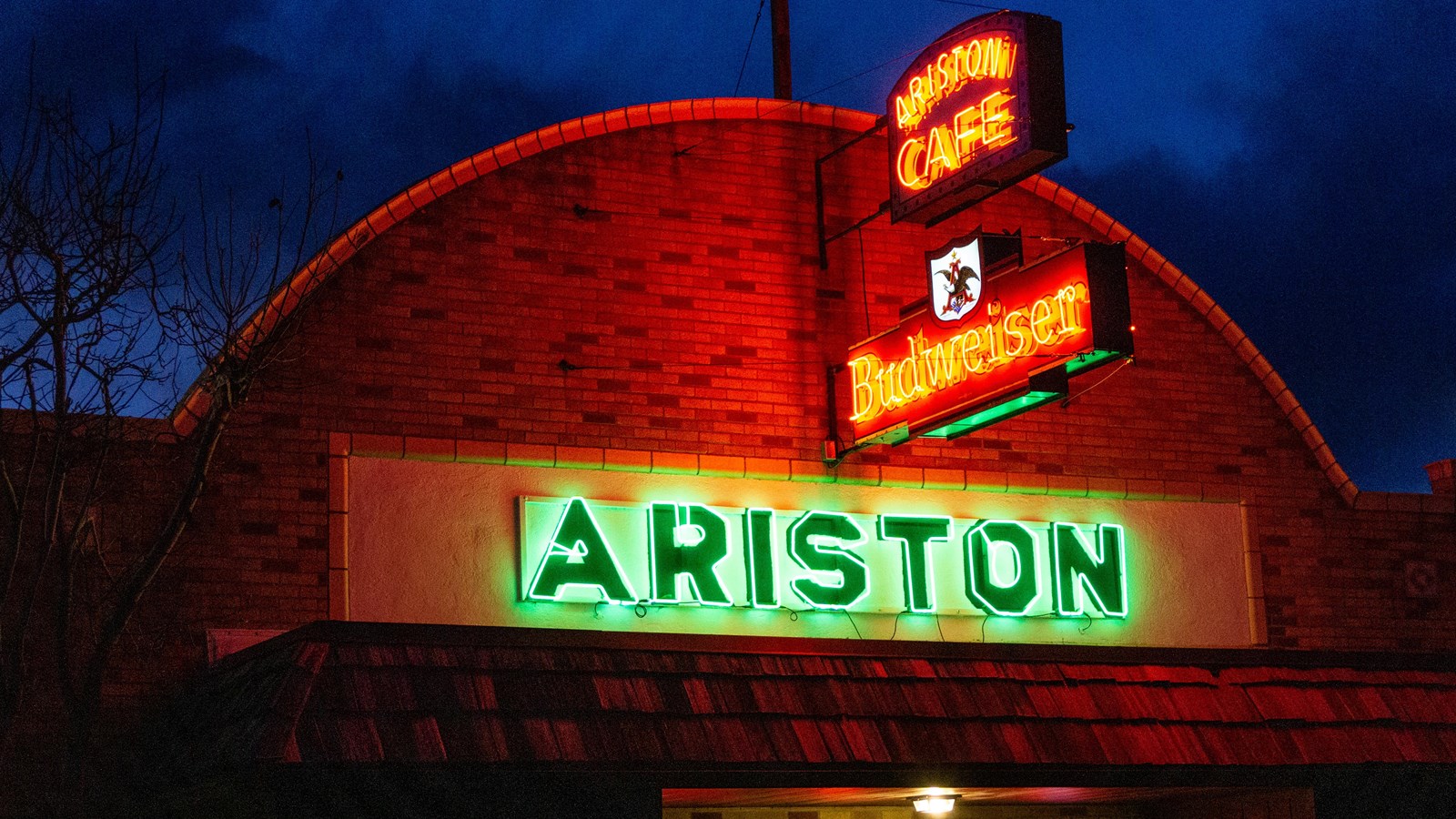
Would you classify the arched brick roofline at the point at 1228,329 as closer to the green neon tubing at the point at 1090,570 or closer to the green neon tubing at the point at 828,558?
the green neon tubing at the point at 1090,570

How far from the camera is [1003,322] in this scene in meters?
12.9

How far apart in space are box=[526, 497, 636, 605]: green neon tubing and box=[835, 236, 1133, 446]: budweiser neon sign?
2.26 meters

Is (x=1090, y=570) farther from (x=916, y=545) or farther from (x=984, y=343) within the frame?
(x=984, y=343)

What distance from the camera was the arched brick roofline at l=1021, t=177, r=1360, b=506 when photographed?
16.0 m

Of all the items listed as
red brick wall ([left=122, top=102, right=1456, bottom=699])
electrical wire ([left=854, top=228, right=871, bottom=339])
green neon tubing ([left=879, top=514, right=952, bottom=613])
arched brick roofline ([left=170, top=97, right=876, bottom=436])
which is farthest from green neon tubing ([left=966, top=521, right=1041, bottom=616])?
arched brick roofline ([left=170, top=97, right=876, bottom=436])

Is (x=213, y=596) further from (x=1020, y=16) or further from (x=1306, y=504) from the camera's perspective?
(x=1306, y=504)

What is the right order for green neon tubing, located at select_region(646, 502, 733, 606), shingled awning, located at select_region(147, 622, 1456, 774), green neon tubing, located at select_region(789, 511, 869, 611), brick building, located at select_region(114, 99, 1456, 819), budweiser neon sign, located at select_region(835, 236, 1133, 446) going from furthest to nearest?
green neon tubing, located at select_region(789, 511, 869, 611) < green neon tubing, located at select_region(646, 502, 733, 606) < budweiser neon sign, located at select_region(835, 236, 1133, 446) < brick building, located at select_region(114, 99, 1456, 819) < shingled awning, located at select_region(147, 622, 1456, 774)

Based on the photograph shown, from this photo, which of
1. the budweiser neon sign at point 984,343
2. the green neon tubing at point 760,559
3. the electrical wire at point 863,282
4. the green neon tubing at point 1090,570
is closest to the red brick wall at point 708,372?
the electrical wire at point 863,282

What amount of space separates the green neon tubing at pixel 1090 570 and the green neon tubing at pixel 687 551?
2.94m

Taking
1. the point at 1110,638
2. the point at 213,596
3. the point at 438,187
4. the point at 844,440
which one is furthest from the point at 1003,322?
the point at 213,596

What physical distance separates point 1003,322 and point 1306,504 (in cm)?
466

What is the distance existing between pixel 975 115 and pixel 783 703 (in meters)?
4.85

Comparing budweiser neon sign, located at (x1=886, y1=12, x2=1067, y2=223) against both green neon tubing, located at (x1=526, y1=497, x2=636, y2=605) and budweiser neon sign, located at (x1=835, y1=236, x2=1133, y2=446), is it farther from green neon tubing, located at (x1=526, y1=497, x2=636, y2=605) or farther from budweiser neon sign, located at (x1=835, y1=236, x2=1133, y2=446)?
green neon tubing, located at (x1=526, y1=497, x2=636, y2=605)

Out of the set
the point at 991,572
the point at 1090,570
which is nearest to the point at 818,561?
the point at 991,572
